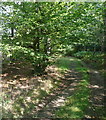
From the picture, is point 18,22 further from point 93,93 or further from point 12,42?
point 93,93

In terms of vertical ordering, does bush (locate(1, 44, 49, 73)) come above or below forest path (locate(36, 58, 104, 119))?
above

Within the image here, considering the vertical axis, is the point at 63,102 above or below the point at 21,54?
below

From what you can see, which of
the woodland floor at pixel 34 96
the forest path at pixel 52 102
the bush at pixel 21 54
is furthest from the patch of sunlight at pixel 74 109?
the bush at pixel 21 54

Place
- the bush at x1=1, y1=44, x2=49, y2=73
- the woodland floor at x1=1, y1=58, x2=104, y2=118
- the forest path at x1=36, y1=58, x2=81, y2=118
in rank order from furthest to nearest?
the bush at x1=1, y1=44, x2=49, y2=73 < the forest path at x1=36, y1=58, x2=81, y2=118 < the woodland floor at x1=1, y1=58, x2=104, y2=118

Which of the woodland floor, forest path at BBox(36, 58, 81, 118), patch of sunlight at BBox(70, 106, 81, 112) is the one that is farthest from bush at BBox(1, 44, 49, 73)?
patch of sunlight at BBox(70, 106, 81, 112)

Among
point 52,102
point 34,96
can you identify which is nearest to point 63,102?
point 52,102

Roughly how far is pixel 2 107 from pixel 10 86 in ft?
5.25

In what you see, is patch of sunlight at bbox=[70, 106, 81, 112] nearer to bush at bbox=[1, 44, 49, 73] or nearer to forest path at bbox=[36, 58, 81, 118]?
forest path at bbox=[36, 58, 81, 118]

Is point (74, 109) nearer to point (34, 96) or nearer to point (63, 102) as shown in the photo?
point (63, 102)

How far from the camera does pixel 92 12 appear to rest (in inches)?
228

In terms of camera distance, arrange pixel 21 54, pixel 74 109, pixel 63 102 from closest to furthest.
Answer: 1. pixel 74 109
2. pixel 63 102
3. pixel 21 54

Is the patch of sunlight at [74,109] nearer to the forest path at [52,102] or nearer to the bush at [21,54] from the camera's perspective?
the forest path at [52,102]

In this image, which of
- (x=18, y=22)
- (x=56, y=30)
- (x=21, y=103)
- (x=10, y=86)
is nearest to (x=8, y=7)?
(x=18, y=22)

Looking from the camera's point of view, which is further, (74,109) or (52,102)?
(52,102)
